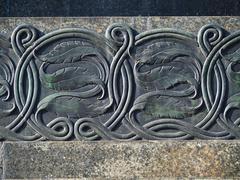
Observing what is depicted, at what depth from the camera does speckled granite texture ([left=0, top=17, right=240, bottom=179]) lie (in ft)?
15.0

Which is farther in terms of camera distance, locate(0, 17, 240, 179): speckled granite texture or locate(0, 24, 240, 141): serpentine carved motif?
locate(0, 24, 240, 141): serpentine carved motif

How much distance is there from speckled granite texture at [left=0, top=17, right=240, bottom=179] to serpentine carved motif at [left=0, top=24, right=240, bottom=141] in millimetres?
85

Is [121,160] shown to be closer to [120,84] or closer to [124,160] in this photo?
[124,160]

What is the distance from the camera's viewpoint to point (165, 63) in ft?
15.5

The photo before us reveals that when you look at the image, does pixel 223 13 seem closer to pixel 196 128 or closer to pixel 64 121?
pixel 196 128

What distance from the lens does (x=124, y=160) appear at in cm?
459

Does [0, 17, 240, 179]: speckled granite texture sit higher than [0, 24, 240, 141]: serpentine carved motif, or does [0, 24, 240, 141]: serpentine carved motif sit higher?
[0, 24, 240, 141]: serpentine carved motif

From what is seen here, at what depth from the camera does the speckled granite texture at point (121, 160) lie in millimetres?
4566

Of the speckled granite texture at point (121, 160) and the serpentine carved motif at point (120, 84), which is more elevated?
the serpentine carved motif at point (120, 84)

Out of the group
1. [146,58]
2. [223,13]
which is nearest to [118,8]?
[223,13]

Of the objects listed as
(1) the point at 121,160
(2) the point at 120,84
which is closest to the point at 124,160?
(1) the point at 121,160

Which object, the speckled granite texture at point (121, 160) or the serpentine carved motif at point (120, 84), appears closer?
the speckled granite texture at point (121, 160)

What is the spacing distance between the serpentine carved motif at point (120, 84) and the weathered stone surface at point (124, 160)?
3.5 inches

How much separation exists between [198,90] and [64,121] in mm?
947
